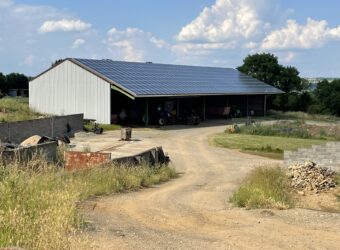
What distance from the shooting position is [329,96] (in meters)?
91.8

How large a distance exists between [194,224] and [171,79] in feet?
145

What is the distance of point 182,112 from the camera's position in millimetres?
54969

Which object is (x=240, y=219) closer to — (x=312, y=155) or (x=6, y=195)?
(x=6, y=195)

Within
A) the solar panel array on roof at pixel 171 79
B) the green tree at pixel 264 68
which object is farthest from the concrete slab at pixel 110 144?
the green tree at pixel 264 68

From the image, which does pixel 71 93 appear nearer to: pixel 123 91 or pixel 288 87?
pixel 123 91

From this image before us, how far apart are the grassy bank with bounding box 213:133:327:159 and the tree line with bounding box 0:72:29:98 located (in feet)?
187

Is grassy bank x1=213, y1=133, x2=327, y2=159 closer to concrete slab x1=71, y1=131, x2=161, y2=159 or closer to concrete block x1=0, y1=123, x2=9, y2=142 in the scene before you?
concrete slab x1=71, y1=131, x2=161, y2=159

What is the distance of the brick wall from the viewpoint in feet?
93.5

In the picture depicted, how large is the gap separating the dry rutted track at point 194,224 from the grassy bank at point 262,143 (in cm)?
1571

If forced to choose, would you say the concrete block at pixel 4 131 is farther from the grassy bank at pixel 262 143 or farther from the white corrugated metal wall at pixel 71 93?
the white corrugated metal wall at pixel 71 93

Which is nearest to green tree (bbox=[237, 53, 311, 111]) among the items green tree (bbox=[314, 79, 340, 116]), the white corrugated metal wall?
green tree (bbox=[314, 79, 340, 116])

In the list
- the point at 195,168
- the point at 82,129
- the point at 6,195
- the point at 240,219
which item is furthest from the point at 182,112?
the point at 6,195

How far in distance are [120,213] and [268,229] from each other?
9.04 ft

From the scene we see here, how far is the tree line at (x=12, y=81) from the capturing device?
88394 millimetres
